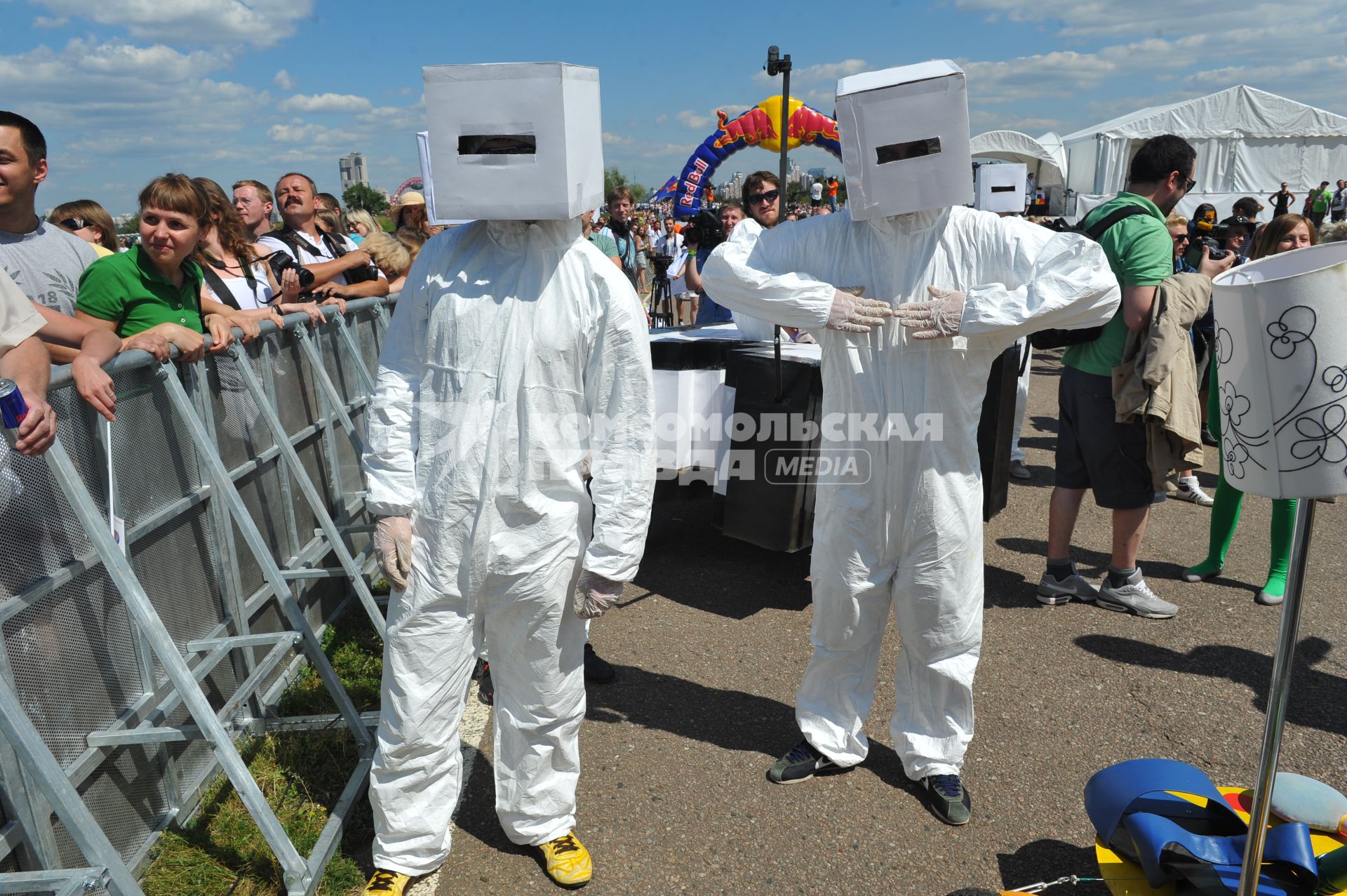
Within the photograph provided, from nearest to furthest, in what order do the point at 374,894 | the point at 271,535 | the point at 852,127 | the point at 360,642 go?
1. the point at 374,894
2. the point at 852,127
3. the point at 271,535
4. the point at 360,642

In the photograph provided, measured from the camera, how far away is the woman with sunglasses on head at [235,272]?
12.7ft

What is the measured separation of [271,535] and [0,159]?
61.6 inches

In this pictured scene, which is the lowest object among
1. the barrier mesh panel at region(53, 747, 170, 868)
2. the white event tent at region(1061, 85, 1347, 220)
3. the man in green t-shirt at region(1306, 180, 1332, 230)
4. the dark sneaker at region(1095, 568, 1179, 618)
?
the dark sneaker at region(1095, 568, 1179, 618)

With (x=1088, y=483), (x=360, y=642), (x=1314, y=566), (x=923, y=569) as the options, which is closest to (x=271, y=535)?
(x=360, y=642)

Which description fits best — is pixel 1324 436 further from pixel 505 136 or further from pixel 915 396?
pixel 505 136

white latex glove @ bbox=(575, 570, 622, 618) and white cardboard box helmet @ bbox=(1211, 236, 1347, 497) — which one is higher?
white cardboard box helmet @ bbox=(1211, 236, 1347, 497)

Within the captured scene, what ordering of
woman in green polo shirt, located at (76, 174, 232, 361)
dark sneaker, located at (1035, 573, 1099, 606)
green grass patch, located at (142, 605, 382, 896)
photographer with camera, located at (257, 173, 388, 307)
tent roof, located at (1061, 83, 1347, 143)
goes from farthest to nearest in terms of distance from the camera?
tent roof, located at (1061, 83, 1347, 143)
photographer with camera, located at (257, 173, 388, 307)
dark sneaker, located at (1035, 573, 1099, 606)
woman in green polo shirt, located at (76, 174, 232, 361)
green grass patch, located at (142, 605, 382, 896)

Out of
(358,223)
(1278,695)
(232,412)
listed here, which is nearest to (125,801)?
(232,412)

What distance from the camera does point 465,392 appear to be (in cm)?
225

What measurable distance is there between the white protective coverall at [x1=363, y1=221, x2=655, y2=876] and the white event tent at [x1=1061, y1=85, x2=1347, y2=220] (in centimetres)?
2332

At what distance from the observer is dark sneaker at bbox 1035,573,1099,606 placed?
4.43 m

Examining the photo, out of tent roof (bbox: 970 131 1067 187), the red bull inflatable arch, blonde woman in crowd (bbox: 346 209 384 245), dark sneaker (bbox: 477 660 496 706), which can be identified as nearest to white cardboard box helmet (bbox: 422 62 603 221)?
dark sneaker (bbox: 477 660 496 706)

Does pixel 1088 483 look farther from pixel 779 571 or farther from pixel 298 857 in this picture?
pixel 298 857

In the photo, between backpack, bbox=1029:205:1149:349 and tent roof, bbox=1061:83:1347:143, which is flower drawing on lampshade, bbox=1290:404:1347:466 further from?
tent roof, bbox=1061:83:1347:143
